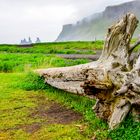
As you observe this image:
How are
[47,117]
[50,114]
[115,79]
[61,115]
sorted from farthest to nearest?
1. [50,114]
2. [61,115]
3. [47,117]
4. [115,79]

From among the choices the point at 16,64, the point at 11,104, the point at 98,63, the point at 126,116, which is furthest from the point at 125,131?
the point at 16,64

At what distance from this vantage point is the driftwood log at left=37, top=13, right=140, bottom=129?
9.62m

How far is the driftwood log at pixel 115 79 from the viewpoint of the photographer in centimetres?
962

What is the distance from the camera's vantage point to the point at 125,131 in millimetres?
9391

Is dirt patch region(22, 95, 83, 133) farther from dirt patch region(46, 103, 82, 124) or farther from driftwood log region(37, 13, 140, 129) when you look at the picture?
driftwood log region(37, 13, 140, 129)

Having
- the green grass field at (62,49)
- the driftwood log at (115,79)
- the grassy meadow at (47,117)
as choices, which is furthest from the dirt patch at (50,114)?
the green grass field at (62,49)

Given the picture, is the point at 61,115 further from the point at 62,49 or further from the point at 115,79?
the point at 62,49

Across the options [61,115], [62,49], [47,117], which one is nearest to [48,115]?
[47,117]

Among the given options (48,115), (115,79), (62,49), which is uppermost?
(115,79)

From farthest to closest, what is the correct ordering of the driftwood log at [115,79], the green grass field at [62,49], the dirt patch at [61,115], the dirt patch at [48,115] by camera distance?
1. the green grass field at [62,49]
2. the dirt patch at [61,115]
3. the dirt patch at [48,115]
4. the driftwood log at [115,79]

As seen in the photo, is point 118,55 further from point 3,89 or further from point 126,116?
point 3,89

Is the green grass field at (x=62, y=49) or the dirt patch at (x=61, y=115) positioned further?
the green grass field at (x=62, y=49)

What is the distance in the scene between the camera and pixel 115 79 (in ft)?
32.9

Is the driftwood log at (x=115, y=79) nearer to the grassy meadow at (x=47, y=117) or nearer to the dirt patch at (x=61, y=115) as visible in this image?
the grassy meadow at (x=47, y=117)
